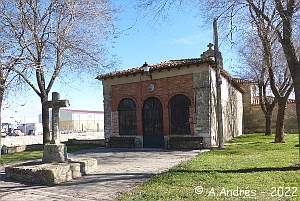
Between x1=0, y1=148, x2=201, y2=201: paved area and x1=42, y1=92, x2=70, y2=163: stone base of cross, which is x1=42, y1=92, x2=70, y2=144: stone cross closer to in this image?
x1=42, y1=92, x2=70, y2=163: stone base of cross

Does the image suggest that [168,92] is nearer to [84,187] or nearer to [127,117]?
[127,117]

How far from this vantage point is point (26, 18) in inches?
445

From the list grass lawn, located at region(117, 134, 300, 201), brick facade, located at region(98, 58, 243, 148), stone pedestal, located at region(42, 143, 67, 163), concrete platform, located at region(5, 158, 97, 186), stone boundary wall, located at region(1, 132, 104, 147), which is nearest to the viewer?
grass lawn, located at region(117, 134, 300, 201)

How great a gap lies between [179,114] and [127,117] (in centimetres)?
322

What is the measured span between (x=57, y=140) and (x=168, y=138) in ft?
22.9

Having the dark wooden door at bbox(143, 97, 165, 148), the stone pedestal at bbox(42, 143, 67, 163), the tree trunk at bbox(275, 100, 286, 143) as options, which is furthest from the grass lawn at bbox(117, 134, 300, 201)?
the dark wooden door at bbox(143, 97, 165, 148)

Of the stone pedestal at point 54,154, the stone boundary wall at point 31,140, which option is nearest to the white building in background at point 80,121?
the stone boundary wall at point 31,140

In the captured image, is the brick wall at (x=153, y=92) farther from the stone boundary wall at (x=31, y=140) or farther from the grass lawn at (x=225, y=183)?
the stone boundary wall at (x=31, y=140)

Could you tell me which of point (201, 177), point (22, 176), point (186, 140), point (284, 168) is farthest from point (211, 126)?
point (22, 176)

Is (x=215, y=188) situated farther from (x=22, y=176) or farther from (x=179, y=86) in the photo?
(x=179, y=86)

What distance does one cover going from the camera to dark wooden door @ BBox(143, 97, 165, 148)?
45.5 feet

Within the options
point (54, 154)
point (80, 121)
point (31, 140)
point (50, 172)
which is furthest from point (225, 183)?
point (80, 121)

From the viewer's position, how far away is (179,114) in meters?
13.3

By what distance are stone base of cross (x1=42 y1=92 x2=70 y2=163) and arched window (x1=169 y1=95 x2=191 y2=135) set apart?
709 centimetres
